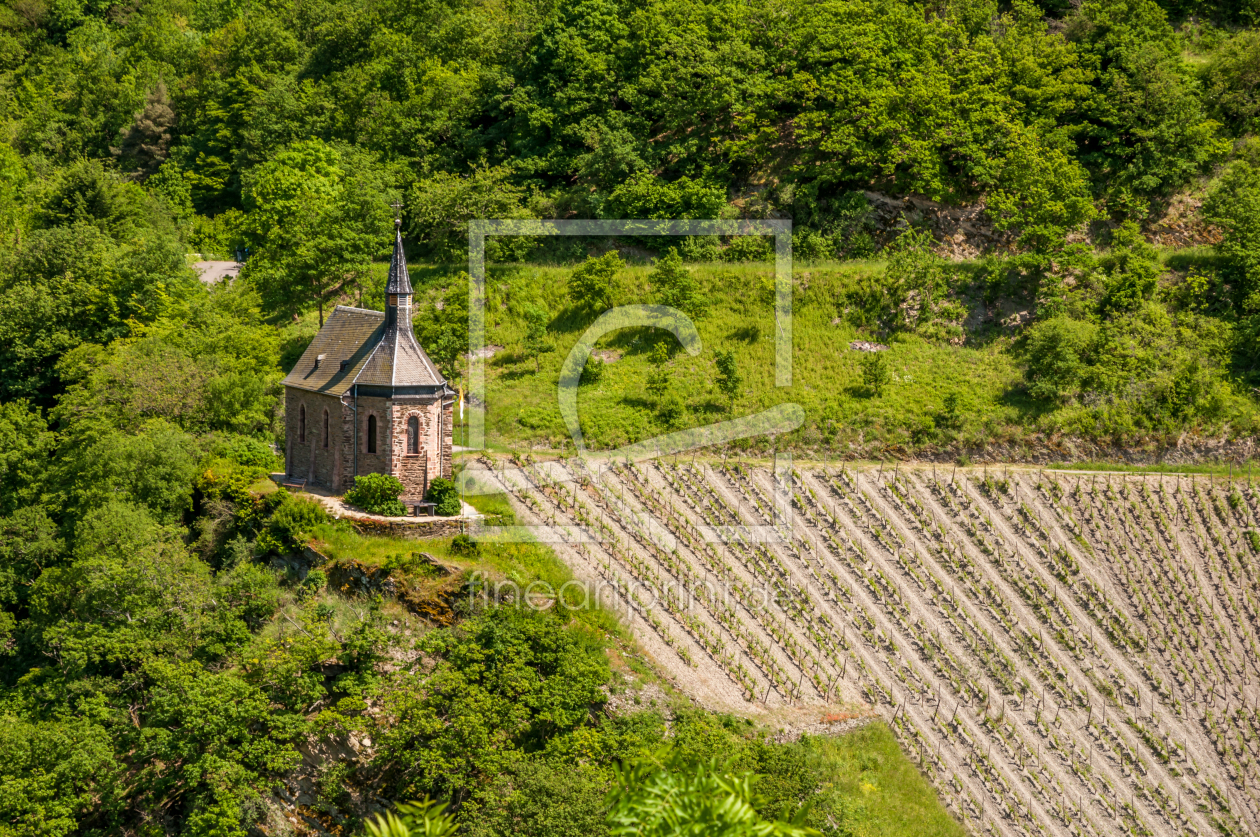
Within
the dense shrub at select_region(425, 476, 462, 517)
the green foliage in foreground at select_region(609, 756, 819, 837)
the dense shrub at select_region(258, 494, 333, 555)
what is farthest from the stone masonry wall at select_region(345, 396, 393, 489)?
the green foliage in foreground at select_region(609, 756, 819, 837)

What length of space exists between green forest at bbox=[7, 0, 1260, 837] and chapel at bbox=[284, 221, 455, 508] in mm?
2908

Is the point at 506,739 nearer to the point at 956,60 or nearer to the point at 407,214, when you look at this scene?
the point at 407,214

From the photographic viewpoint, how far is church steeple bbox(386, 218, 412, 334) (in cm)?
4425

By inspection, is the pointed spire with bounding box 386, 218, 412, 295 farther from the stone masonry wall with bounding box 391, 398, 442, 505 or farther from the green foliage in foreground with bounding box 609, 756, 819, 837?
the green foliage in foreground with bounding box 609, 756, 819, 837

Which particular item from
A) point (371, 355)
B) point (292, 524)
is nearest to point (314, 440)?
point (371, 355)

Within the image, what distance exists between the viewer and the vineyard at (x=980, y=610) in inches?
1527

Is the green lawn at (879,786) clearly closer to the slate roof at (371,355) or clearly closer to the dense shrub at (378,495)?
the dense shrub at (378,495)

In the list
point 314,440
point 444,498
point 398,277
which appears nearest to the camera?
point 444,498

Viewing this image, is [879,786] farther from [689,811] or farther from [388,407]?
[388,407]

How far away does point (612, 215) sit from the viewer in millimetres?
61469

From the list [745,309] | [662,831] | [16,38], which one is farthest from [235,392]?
[16,38]

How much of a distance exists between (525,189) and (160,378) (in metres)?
21.7

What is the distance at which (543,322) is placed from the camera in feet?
183

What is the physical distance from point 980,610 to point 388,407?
21.8m
